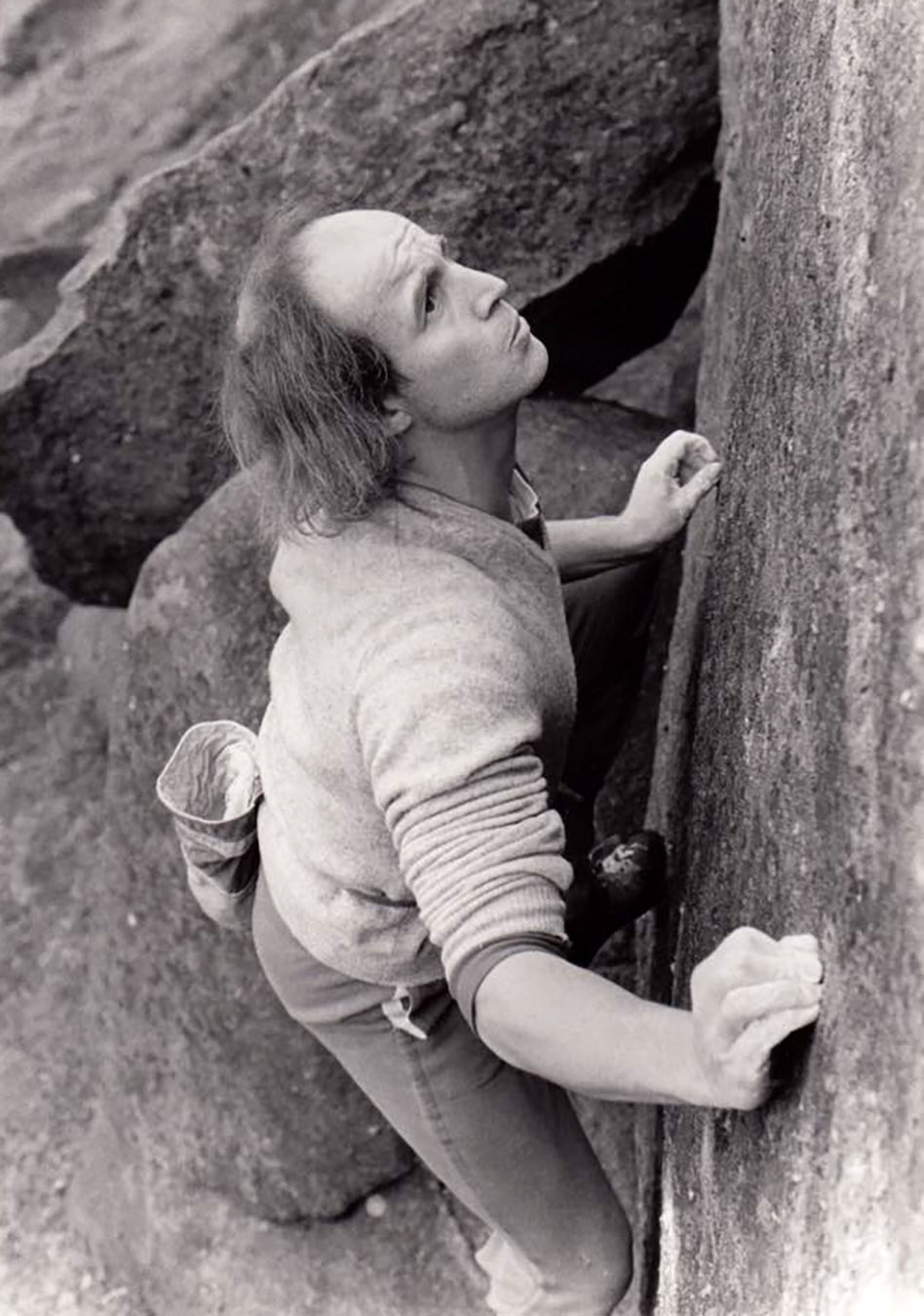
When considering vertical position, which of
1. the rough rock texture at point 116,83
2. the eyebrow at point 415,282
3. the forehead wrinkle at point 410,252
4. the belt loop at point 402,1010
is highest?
the forehead wrinkle at point 410,252

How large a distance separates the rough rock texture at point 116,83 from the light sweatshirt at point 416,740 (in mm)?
1996

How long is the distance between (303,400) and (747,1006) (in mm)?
589

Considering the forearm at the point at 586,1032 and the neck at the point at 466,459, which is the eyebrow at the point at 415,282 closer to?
the neck at the point at 466,459

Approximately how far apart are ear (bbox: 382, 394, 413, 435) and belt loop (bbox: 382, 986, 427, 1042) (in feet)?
1.76

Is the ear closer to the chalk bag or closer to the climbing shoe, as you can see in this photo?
the chalk bag

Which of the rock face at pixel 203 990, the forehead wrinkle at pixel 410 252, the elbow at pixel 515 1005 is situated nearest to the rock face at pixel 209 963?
the rock face at pixel 203 990

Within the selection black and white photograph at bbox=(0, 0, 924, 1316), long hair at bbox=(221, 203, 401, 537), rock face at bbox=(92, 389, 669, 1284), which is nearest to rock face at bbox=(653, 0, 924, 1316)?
black and white photograph at bbox=(0, 0, 924, 1316)

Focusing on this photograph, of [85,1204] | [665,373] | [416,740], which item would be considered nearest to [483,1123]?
[416,740]

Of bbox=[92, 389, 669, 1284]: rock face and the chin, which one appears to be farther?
bbox=[92, 389, 669, 1284]: rock face

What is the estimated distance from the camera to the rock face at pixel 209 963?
6.90 ft

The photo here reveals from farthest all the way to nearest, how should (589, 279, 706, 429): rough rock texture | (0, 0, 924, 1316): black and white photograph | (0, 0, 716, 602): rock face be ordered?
(589, 279, 706, 429): rough rock texture
(0, 0, 716, 602): rock face
(0, 0, 924, 1316): black and white photograph

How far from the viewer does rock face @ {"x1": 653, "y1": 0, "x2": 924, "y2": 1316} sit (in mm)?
885

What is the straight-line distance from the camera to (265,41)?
313cm

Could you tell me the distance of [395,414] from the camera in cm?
128
